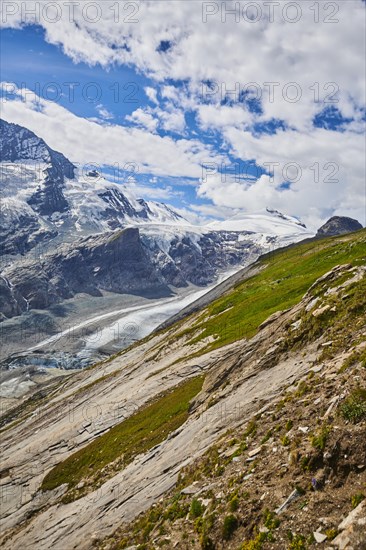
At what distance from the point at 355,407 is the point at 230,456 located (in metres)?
7.37

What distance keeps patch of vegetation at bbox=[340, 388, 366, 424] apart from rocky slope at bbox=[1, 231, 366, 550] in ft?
0.15

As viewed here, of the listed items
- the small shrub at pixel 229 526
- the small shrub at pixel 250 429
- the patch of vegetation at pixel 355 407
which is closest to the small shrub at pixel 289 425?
the small shrub at pixel 250 429

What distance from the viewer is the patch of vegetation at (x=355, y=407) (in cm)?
1458

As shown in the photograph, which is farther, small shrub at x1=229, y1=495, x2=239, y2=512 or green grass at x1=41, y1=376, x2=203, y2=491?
green grass at x1=41, y1=376, x2=203, y2=491

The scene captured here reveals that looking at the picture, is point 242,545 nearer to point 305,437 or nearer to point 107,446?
point 305,437

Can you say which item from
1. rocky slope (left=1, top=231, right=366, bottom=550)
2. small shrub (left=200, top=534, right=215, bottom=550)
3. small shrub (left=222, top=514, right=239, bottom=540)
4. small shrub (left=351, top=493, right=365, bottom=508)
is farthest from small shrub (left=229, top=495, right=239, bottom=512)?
small shrub (left=351, top=493, right=365, bottom=508)

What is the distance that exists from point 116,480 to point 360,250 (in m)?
62.6

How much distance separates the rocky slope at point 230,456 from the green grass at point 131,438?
0.20 meters

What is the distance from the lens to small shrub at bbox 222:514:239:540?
46.2ft

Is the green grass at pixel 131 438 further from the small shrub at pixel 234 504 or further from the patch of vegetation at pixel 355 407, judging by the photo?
the patch of vegetation at pixel 355 407

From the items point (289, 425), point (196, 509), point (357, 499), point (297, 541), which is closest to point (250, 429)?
point (289, 425)


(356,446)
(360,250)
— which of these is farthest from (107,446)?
(360,250)

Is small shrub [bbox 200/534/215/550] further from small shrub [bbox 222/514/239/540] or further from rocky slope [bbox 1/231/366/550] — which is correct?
small shrub [bbox 222/514/239/540]

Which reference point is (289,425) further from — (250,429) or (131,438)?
(131,438)
